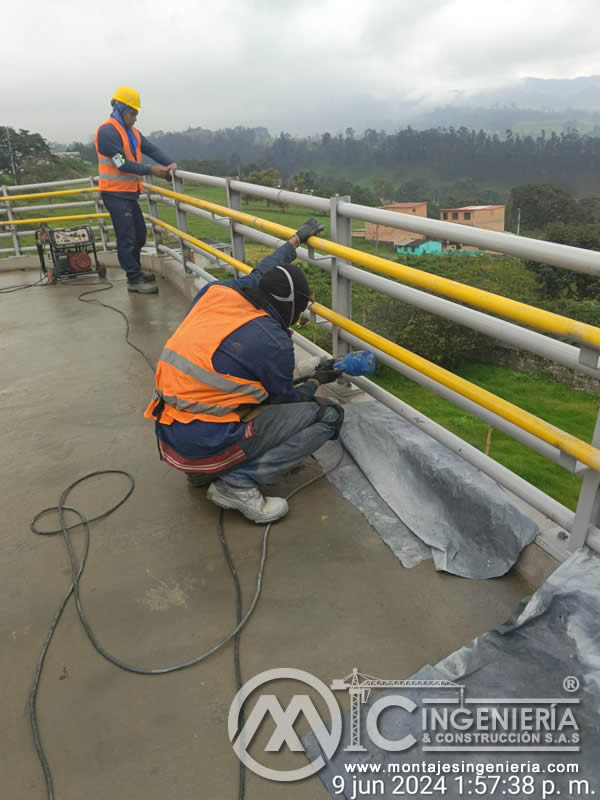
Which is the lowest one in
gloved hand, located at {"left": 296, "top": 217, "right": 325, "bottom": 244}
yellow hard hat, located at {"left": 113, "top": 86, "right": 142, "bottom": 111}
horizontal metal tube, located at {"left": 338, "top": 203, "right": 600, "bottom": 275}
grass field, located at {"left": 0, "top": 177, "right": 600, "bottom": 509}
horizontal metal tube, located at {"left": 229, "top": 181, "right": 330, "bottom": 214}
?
grass field, located at {"left": 0, "top": 177, "right": 600, "bottom": 509}

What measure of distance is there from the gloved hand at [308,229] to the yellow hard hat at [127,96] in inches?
133

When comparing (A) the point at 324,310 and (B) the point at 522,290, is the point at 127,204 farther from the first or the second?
(B) the point at 522,290

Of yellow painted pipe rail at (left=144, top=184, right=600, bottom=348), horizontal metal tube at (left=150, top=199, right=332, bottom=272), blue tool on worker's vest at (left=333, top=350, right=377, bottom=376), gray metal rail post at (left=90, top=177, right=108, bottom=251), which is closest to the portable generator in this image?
gray metal rail post at (left=90, top=177, right=108, bottom=251)

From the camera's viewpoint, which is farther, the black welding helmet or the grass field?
the grass field

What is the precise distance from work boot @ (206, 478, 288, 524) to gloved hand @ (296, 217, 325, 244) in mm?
1233

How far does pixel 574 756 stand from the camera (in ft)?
4.39

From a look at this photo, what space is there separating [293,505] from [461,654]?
98 cm

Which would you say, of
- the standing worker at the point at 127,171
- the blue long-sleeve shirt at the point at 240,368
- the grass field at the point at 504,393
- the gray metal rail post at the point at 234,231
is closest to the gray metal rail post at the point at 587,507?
the blue long-sleeve shirt at the point at 240,368

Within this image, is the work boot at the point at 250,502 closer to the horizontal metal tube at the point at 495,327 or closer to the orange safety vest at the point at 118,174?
the horizontal metal tube at the point at 495,327

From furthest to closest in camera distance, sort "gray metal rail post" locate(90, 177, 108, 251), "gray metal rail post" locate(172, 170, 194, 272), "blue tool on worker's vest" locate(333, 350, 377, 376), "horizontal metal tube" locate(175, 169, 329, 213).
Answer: "gray metal rail post" locate(90, 177, 108, 251)
"gray metal rail post" locate(172, 170, 194, 272)
"horizontal metal tube" locate(175, 169, 329, 213)
"blue tool on worker's vest" locate(333, 350, 377, 376)

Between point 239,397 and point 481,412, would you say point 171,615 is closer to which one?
point 239,397

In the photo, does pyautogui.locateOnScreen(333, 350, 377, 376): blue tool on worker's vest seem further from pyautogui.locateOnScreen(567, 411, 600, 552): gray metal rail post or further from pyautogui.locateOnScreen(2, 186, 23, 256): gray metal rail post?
pyautogui.locateOnScreen(2, 186, 23, 256): gray metal rail post

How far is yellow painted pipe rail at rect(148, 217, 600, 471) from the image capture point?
160cm

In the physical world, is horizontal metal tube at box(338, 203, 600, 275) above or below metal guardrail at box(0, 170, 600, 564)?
above
